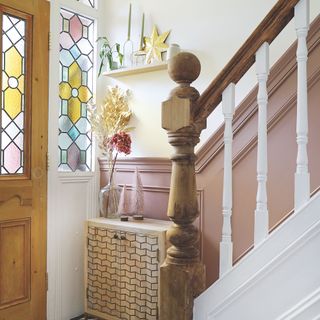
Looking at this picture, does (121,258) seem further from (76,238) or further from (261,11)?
(261,11)

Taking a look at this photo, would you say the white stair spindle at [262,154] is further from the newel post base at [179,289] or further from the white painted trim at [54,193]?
the white painted trim at [54,193]

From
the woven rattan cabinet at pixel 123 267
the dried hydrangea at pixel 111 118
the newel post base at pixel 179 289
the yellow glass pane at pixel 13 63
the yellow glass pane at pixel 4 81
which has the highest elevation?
the yellow glass pane at pixel 13 63

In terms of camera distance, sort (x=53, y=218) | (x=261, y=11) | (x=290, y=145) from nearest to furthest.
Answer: (x=290, y=145), (x=261, y=11), (x=53, y=218)

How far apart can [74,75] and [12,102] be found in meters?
0.56

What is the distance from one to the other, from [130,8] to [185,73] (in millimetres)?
1730

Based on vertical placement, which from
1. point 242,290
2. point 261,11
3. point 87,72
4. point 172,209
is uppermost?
point 261,11

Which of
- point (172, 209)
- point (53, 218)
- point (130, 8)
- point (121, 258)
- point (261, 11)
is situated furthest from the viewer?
point (130, 8)

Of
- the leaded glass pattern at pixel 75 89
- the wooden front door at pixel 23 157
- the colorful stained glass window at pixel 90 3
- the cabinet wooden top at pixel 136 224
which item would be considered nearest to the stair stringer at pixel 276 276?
the cabinet wooden top at pixel 136 224

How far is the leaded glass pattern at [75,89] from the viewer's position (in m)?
2.58

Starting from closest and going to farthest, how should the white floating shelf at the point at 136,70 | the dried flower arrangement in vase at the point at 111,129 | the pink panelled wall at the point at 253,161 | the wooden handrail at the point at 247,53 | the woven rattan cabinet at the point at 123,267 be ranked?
the wooden handrail at the point at 247,53 < the pink panelled wall at the point at 253,161 < the woven rattan cabinet at the point at 123,267 < the white floating shelf at the point at 136,70 < the dried flower arrangement in vase at the point at 111,129

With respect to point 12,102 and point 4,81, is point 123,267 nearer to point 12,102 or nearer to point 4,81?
point 12,102

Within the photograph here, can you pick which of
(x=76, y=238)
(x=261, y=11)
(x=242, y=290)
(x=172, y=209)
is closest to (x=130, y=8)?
(x=261, y=11)

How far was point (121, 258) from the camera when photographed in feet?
7.48

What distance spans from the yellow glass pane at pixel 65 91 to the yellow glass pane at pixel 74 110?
1.7 inches
